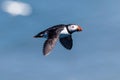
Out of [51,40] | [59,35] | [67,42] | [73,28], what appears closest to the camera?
[51,40]

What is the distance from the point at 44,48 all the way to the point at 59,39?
27.0ft

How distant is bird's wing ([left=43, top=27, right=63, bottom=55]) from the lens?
4912 cm

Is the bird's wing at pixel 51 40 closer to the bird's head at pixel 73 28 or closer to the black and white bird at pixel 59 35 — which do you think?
the black and white bird at pixel 59 35

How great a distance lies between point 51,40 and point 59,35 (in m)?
3.22

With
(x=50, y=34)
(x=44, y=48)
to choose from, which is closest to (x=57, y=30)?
(x=50, y=34)

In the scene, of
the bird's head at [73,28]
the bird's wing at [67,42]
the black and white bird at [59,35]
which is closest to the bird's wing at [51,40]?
the black and white bird at [59,35]

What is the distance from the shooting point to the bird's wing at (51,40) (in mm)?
49125

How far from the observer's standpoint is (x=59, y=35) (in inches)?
2142

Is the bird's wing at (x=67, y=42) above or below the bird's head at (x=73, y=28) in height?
below

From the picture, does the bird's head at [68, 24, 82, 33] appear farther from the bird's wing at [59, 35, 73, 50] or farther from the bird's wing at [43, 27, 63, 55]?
the bird's wing at [59, 35, 73, 50]

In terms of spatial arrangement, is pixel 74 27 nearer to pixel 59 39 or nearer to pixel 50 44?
pixel 59 39

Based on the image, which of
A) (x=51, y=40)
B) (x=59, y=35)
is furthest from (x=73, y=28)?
(x=51, y=40)

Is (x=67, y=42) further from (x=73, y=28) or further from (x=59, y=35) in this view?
(x=59, y=35)

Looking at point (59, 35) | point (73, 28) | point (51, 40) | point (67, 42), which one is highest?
point (73, 28)
